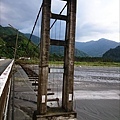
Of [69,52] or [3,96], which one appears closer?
[3,96]

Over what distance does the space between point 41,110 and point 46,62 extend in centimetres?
99

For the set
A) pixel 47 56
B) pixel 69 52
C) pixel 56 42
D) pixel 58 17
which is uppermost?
pixel 58 17

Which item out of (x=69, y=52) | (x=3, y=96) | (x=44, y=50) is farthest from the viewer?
(x=69, y=52)

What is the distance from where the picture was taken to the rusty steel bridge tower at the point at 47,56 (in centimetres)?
414

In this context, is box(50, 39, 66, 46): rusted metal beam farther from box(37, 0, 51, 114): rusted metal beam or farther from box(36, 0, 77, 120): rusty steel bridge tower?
box(37, 0, 51, 114): rusted metal beam

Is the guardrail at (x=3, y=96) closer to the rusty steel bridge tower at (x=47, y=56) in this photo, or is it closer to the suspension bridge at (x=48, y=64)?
the suspension bridge at (x=48, y=64)

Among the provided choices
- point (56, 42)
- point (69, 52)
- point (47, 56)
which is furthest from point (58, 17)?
point (47, 56)

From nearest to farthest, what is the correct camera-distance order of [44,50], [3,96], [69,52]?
[3,96] < [44,50] < [69,52]

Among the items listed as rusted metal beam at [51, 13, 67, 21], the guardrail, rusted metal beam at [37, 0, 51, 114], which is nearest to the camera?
the guardrail

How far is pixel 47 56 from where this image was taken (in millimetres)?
4160

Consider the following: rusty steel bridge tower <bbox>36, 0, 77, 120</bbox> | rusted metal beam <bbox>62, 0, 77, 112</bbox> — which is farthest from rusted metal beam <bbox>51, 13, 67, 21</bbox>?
rusted metal beam <bbox>62, 0, 77, 112</bbox>

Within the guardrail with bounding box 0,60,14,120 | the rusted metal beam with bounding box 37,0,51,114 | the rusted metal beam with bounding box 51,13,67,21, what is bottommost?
the guardrail with bounding box 0,60,14,120

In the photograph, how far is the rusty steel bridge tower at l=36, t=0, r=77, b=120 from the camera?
4137mm

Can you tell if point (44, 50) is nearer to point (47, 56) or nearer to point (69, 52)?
point (47, 56)
